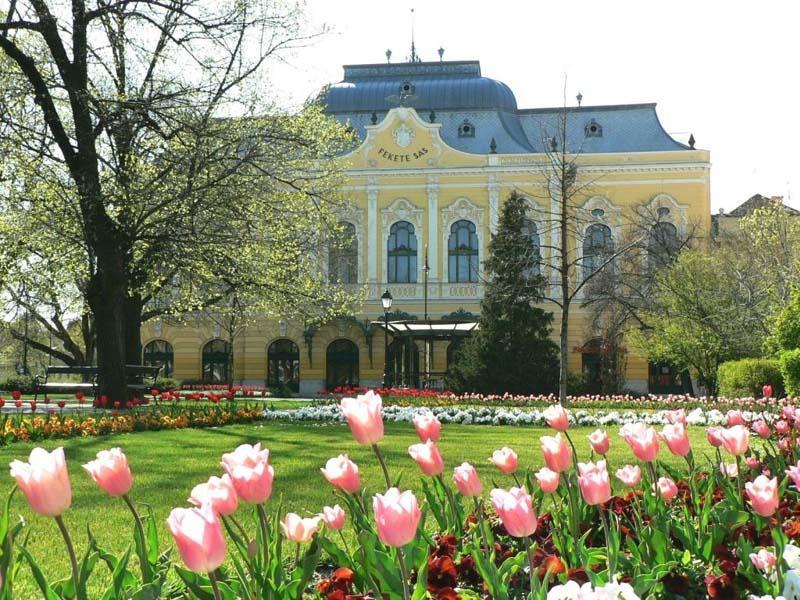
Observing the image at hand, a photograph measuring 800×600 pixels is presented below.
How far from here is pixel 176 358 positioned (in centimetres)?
3822

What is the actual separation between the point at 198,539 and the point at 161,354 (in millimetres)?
38343

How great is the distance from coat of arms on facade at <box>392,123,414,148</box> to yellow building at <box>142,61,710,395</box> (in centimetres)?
5

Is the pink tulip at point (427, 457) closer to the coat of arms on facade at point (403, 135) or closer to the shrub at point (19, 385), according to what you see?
the shrub at point (19, 385)

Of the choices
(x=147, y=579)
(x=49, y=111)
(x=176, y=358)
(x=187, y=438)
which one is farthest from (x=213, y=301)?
(x=147, y=579)

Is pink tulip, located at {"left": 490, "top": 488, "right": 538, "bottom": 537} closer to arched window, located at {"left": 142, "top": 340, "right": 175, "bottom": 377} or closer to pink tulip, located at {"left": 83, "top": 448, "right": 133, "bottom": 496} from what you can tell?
pink tulip, located at {"left": 83, "top": 448, "right": 133, "bottom": 496}

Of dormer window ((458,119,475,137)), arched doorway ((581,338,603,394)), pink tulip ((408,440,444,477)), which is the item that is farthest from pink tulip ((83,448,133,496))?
dormer window ((458,119,475,137))

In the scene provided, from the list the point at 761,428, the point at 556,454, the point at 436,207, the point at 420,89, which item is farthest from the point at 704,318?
the point at 420,89

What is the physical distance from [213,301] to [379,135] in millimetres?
16081

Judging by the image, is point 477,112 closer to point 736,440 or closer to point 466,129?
point 466,129

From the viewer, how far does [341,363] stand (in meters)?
37.4

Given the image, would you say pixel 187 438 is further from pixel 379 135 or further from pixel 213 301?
pixel 379 135

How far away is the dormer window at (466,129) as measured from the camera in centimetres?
3850

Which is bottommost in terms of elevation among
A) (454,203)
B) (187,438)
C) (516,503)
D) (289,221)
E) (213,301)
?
(187,438)

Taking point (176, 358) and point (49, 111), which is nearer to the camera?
point (49, 111)
